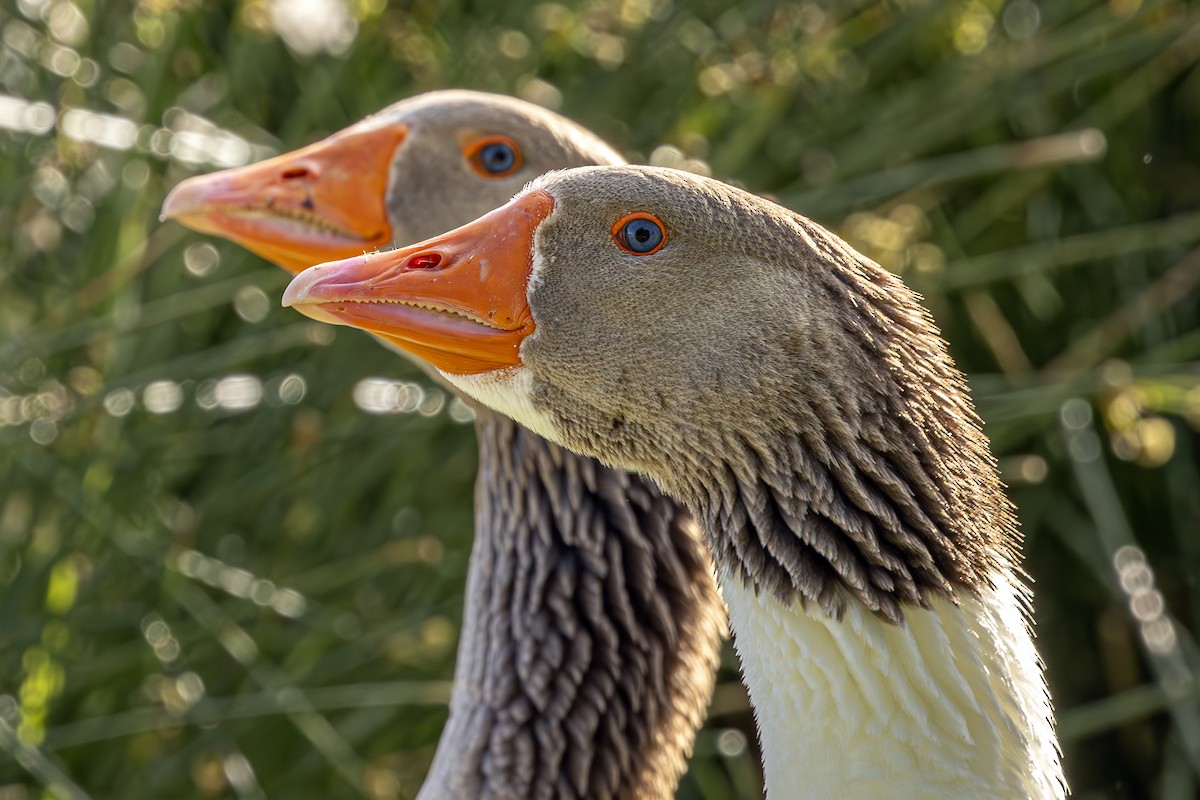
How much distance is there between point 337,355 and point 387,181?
55.3 inches

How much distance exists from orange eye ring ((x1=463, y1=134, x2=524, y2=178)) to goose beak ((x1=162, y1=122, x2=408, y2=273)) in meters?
0.20

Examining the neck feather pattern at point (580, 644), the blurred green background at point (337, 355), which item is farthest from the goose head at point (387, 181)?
the blurred green background at point (337, 355)

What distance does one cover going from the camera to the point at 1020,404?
4.93 m

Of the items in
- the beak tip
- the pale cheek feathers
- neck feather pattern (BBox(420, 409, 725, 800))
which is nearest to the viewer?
the beak tip

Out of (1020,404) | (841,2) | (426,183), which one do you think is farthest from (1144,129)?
(426,183)

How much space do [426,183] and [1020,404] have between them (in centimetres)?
216

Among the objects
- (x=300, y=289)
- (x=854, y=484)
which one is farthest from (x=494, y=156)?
(x=854, y=484)

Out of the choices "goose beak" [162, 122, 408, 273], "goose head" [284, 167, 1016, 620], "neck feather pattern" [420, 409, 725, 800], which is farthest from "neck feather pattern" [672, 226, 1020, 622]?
"goose beak" [162, 122, 408, 273]

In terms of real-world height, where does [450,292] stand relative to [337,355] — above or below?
below

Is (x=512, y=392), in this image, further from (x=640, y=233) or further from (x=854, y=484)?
(x=854, y=484)

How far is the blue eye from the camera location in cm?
379

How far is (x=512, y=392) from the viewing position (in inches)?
109

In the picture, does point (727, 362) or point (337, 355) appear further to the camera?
point (337, 355)

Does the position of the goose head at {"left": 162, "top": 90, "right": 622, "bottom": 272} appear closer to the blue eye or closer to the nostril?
the blue eye
